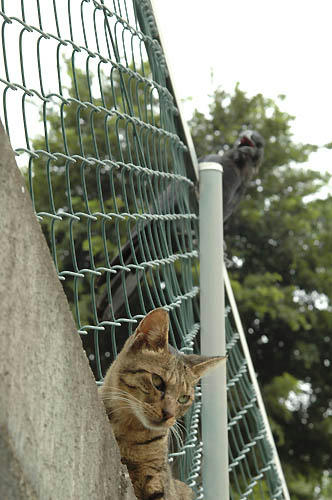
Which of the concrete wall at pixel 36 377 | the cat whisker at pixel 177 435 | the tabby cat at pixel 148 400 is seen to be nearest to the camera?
the concrete wall at pixel 36 377

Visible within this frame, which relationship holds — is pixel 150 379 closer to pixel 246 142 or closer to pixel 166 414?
pixel 166 414

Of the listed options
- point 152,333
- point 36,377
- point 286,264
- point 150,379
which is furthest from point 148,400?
point 286,264

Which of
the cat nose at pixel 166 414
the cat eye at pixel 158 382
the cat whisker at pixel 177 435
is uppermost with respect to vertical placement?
the cat eye at pixel 158 382

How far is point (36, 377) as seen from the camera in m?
1.15

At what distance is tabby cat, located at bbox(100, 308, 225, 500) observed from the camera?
1987 millimetres

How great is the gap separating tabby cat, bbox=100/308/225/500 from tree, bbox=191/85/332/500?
733 cm

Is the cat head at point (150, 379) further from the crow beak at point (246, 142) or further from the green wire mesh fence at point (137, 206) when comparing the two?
the crow beak at point (246, 142)

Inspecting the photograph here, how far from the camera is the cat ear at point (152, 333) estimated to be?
204 centimetres

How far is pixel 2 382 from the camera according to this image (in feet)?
3.46

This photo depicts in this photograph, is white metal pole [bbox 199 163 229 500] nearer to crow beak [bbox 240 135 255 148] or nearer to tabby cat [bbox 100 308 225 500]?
tabby cat [bbox 100 308 225 500]

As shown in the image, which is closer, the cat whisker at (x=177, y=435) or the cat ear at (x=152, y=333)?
the cat ear at (x=152, y=333)

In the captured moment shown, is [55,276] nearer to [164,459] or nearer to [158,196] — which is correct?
[164,459]

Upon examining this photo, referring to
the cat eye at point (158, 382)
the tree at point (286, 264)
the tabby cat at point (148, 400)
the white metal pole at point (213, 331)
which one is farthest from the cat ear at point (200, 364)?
the tree at point (286, 264)

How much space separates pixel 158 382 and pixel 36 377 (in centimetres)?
98
